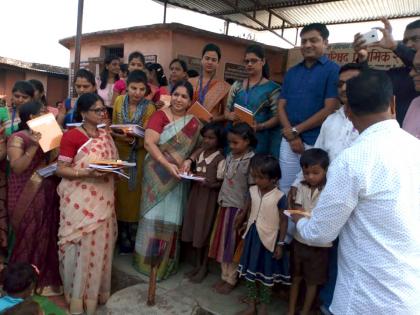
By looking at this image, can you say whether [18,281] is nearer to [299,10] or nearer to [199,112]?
[199,112]

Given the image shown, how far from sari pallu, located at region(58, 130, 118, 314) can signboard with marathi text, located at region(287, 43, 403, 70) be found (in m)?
4.68

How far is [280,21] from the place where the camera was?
8.88 meters

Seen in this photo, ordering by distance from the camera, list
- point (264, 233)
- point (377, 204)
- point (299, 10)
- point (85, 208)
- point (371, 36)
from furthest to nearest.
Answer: point (299, 10)
point (85, 208)
point (264, 233)
point (371, 36)
point (377, 204)

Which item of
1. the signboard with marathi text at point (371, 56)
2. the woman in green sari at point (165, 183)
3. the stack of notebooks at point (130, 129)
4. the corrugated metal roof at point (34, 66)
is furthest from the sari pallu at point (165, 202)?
the corrugated metal roof at point (34, 66)

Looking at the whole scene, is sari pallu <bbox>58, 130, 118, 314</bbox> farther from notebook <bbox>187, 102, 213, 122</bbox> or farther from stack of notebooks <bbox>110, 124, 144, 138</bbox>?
notebook <bbox>187, 102, 213, 122</bbox>

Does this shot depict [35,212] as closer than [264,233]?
No

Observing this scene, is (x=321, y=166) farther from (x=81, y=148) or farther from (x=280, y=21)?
(x=280, y=21)

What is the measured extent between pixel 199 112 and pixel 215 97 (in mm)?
353

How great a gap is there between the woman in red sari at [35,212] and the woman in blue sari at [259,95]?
1.75 meters

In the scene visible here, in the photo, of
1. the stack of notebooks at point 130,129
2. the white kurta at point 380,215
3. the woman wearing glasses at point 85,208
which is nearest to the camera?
A: the white kurta at point 380,215

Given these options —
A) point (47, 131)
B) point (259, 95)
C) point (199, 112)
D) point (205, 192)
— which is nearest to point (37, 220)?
point (47, 131)

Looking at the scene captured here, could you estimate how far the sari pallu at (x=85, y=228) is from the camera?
3023 millimetres

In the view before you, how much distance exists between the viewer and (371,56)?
687cm

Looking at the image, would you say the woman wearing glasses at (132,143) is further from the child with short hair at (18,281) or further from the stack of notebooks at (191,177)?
the child with short hair at (18,281)
